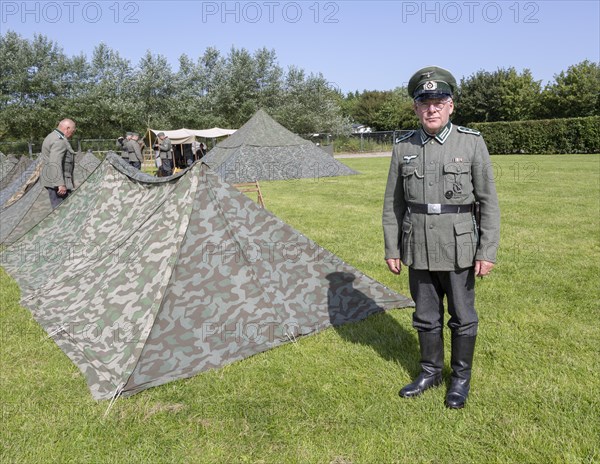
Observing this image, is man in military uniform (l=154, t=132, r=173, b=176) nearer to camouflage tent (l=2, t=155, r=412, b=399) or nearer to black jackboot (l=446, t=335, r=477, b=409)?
camouflage tent (l=2, t=155, r=412, b=399)

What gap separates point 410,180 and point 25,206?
25.7 ft

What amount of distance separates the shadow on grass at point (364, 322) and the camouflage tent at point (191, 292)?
0.01 metres

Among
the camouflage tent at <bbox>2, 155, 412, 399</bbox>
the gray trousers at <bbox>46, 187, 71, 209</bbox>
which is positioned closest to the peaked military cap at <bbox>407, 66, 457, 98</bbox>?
the camouflage tent at <bbox>2, 155, 412, 399</bbox>

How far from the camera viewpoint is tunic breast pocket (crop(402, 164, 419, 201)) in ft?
11.1

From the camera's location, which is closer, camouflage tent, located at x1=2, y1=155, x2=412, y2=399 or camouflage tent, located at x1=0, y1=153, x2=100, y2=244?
camouflage tent, located at x1=2, y1=155, x2=412, y2=399

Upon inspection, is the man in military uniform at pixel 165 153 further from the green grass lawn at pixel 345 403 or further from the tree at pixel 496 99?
the tree at pixel 496 99

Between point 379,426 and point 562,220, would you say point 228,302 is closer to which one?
point 379,426

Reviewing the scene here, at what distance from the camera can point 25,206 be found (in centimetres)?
898

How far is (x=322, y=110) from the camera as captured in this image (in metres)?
50.8

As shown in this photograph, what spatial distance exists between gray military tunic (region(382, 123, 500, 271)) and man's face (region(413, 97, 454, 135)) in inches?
2.7

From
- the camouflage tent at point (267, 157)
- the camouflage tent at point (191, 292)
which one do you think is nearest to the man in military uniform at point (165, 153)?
the camouflage tent at point (267, 157)

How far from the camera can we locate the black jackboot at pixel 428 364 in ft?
11.7

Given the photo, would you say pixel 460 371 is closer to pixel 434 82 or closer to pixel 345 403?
pixel 345 403

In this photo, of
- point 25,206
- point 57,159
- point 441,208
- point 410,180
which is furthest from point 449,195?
point 25,206
